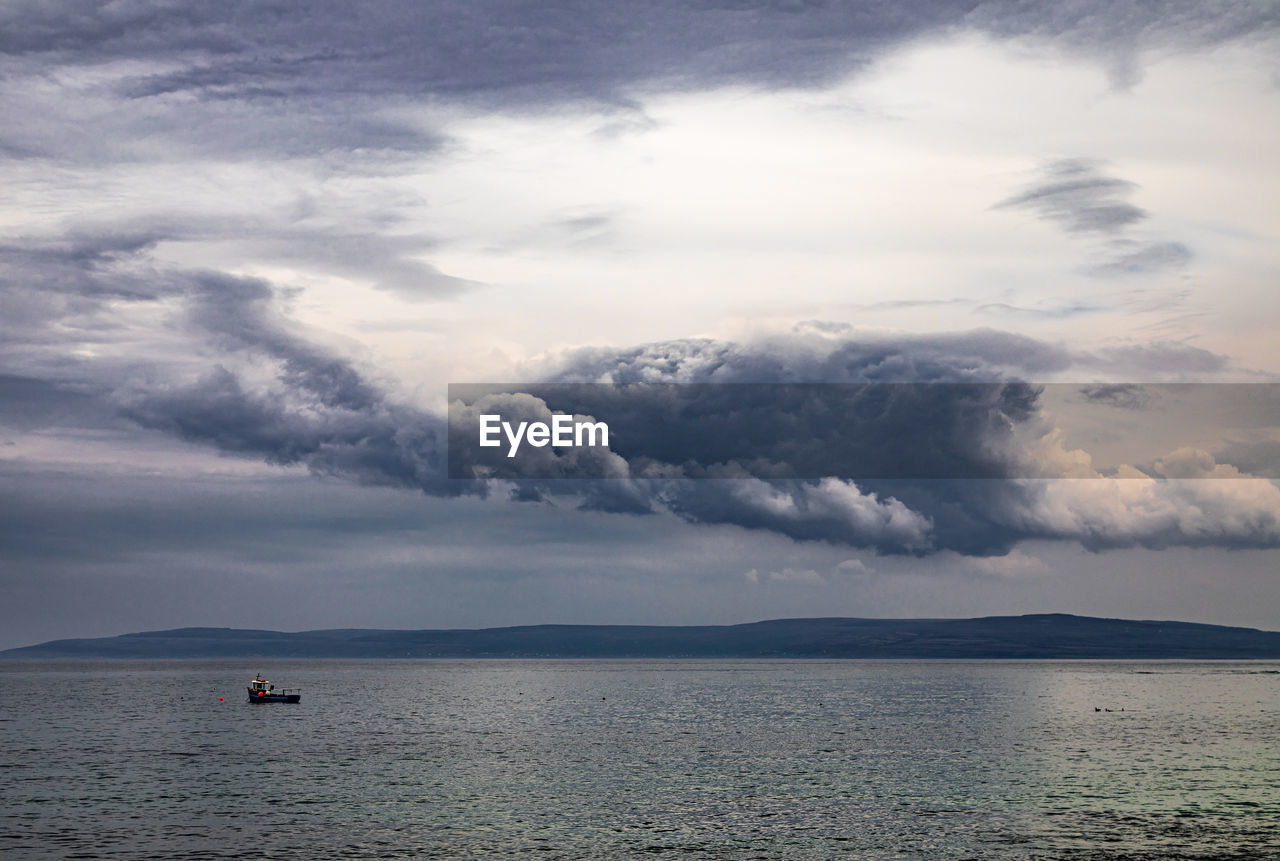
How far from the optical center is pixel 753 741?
151000 millimetres

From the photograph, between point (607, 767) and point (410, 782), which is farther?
point (607, 767)

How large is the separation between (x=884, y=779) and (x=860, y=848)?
3581cm

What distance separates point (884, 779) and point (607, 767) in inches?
1118

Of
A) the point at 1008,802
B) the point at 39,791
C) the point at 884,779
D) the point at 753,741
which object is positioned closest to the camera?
the point at 1008,802

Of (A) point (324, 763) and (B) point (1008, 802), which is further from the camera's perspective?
(A) point (324, 763)

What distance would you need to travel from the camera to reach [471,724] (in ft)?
615

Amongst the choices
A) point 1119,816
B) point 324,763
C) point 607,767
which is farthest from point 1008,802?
point 324,763

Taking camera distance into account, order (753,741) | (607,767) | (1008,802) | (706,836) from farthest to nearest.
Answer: (753,741)
(607,767)
(1008,802)
(706,836)

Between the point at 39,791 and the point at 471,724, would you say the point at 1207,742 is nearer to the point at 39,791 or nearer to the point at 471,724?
the point at 471,724

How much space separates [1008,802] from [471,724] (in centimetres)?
10986

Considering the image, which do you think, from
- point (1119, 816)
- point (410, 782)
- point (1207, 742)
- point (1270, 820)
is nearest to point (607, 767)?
point (410, 782)

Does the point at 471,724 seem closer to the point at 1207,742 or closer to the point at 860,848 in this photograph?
the point at 1207,742

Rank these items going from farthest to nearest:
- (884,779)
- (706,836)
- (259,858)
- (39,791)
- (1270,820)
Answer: (884,779), (39,791), (1270,820), (706,836), (259,858)

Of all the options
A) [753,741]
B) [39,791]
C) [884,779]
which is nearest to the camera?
[39,791]
